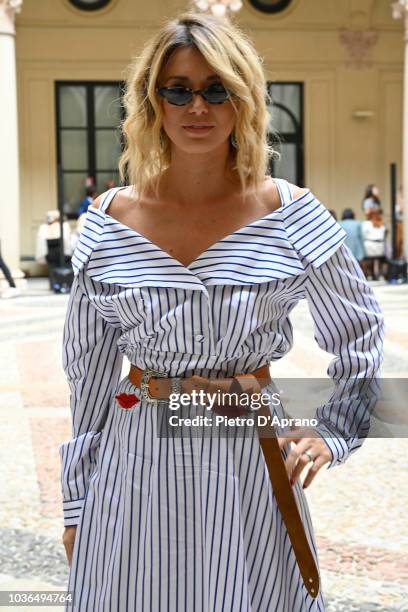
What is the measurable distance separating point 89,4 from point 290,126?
4.83 meters

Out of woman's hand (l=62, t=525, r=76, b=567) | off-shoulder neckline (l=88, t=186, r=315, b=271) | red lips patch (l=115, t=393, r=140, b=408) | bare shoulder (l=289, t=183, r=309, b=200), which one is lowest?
woman's hand (l=62, t=525, r=76, b=567)

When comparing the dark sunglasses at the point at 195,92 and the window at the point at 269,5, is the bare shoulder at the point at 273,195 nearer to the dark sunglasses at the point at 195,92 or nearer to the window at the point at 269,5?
the dark sunglasses at the point at 195,92

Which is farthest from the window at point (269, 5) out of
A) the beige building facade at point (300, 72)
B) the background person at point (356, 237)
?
the background person at point (356, 237)

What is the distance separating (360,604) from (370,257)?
14051 millimetres

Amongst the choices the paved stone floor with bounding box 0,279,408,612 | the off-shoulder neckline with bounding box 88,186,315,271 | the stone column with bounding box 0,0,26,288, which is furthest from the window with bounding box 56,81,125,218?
the off-shoulder neckline with bounding box 88,186,315,271

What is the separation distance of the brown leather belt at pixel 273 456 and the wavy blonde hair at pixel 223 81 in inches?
14.6

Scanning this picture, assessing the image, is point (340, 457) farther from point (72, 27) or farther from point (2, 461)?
point (72, 27)

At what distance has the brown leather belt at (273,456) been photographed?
1807 mm

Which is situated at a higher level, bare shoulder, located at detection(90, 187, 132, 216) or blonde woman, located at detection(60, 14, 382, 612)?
bare shoulder, located at detection(90, 187, 132, 216)

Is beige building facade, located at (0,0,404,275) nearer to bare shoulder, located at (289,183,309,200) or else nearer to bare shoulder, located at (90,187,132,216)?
bare shoulder, located at (90,187,132,216)

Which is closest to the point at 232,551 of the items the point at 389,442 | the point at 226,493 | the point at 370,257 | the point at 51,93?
the point at 226,493

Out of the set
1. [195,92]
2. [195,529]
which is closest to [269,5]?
[195,92]

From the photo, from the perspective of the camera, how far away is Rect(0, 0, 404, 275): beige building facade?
1969 cm

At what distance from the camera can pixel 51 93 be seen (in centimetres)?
1969
